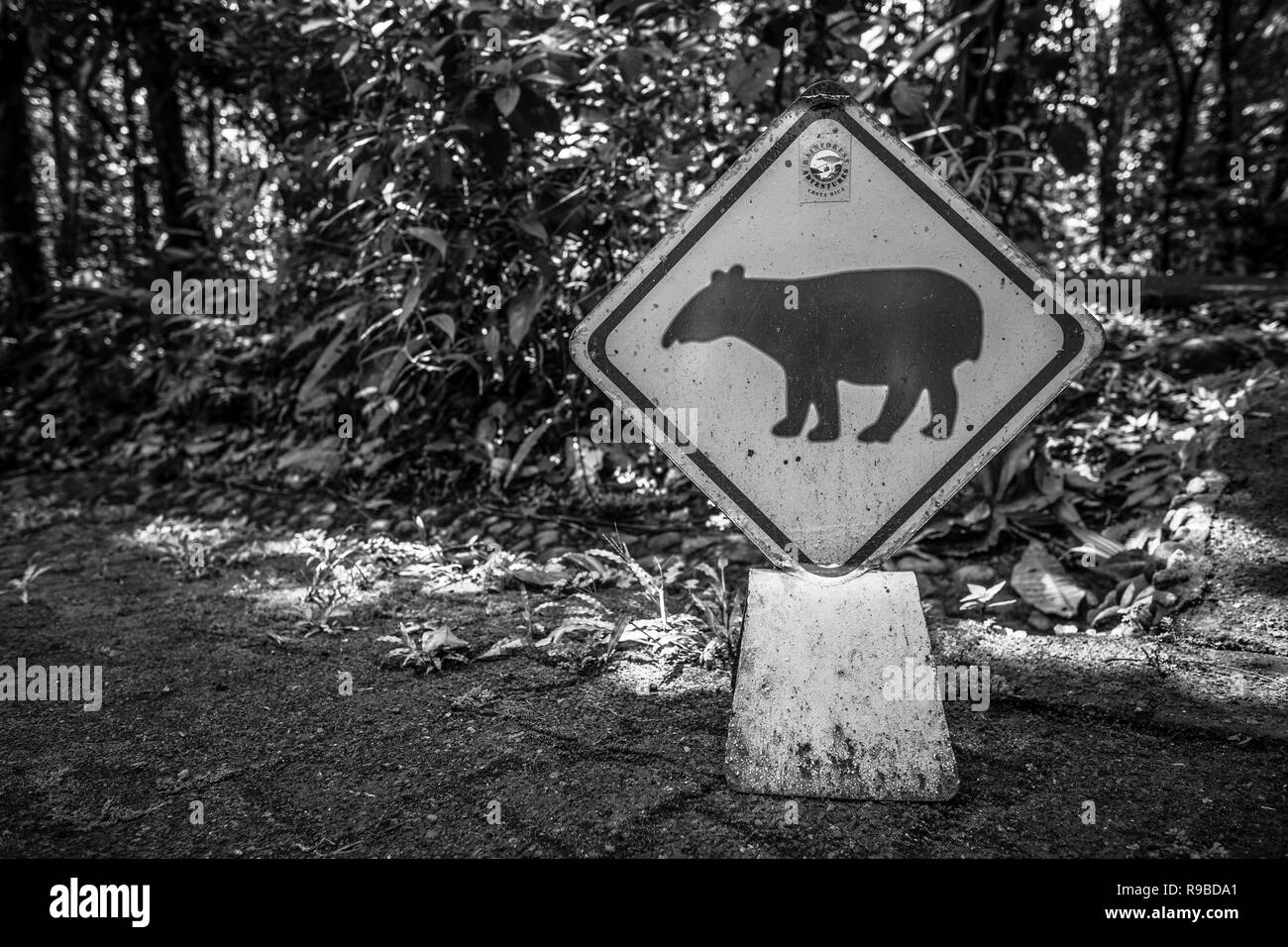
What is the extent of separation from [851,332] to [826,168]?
0.97 feet

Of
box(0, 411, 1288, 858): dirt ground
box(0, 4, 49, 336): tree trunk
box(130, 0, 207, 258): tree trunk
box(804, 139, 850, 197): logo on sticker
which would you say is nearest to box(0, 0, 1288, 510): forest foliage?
box(130, 0, 207, 258): tree trunk

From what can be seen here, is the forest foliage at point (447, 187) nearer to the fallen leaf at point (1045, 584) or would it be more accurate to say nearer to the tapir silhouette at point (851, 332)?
the tapir silhouette at point (851, 332)

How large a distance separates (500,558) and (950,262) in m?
1.95

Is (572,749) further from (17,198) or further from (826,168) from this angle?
(17,198)

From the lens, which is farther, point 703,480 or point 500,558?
point 500,558

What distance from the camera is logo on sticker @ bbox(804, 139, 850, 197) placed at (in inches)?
60.1

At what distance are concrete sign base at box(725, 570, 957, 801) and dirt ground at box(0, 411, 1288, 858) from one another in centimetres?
5

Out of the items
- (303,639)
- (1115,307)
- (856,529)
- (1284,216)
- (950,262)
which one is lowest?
(303,639)

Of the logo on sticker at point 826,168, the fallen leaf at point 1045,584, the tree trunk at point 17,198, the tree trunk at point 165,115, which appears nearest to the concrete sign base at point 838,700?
the logo on sticker at point 826,168

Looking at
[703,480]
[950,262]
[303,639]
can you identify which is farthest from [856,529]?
[303,639]

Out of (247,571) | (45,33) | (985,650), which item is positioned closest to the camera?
(985,650)

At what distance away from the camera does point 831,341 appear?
1.54m

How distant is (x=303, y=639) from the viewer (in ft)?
7.88
